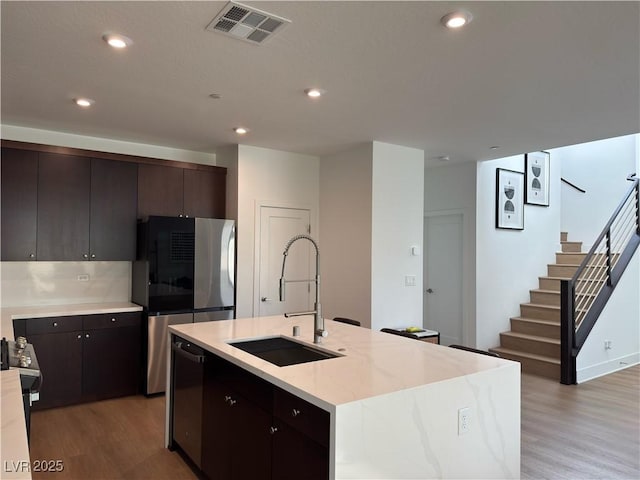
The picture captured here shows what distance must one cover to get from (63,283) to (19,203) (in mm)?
951

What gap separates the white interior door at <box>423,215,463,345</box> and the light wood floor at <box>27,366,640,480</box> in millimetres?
1644

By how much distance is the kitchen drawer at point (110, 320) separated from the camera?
13.8ft

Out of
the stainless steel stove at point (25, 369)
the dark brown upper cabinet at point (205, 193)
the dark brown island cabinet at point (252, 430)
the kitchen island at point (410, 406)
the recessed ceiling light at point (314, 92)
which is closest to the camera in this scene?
the kitchen island at point (410, 406)

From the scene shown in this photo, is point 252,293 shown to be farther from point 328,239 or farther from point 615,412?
point 615,412

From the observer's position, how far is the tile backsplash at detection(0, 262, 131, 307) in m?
4.34

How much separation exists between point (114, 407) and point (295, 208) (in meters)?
2.86

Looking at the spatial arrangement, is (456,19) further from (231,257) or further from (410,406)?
(231,257)

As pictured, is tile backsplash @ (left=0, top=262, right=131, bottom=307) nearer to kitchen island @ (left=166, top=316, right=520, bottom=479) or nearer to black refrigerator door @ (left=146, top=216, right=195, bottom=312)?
black refrigerator door @ (left=146, top=216, right=195, bottom=312)

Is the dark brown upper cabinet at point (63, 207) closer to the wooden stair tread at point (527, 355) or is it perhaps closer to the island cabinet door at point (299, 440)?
the island cabinet door at point (299, 440)

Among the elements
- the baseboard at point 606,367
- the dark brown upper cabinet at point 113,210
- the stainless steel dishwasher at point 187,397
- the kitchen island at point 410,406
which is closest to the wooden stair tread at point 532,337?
the baseboard at point 606,367

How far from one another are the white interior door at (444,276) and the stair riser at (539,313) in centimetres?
104

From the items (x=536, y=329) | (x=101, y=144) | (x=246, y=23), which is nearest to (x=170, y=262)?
(x=101, y=144)

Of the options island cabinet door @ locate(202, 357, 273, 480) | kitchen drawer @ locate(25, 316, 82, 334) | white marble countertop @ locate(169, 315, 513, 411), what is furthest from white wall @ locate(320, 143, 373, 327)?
kitchen drawer @ locate(25, 316, 82, 334)

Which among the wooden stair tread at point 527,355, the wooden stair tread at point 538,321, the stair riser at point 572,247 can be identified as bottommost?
the wooden stair tread at point 527,355
